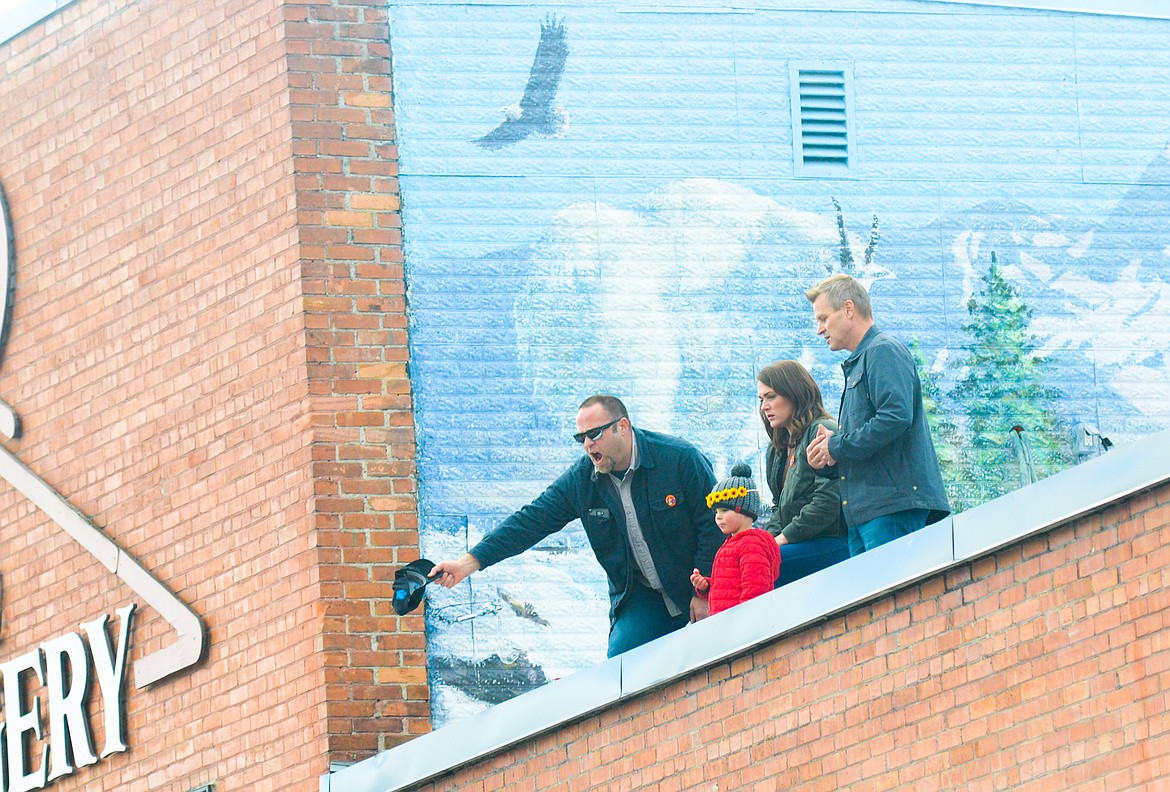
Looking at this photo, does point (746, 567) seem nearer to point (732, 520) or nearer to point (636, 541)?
point (732, 520)

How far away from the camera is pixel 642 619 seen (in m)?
10.5

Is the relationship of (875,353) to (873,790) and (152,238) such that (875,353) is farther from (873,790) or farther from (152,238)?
(152,238)

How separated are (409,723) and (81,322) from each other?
10.8ft

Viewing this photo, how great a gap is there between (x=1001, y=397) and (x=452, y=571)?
13.0ft

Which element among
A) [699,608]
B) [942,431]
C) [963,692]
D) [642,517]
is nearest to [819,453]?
[699,608]

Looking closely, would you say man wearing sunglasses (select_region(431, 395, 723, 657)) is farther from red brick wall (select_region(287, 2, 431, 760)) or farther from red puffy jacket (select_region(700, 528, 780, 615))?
red brick wall (select_region(287, 2, 431, 760))

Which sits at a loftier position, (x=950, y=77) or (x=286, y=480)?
(x=950, y=77)

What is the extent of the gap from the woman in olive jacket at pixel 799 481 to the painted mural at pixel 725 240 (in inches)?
100

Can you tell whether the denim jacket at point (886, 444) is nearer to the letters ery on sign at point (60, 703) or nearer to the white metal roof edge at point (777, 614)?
the white metal roof edge at point (777, 614)

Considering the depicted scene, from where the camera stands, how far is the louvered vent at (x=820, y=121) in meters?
13.2

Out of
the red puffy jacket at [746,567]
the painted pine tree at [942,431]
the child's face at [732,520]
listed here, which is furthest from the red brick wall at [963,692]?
the painted pine tree at [942,431]

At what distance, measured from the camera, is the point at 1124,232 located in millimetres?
13625

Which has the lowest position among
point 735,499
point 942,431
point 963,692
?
point 963,692

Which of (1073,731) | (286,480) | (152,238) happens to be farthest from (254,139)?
Result: (1073,731)
